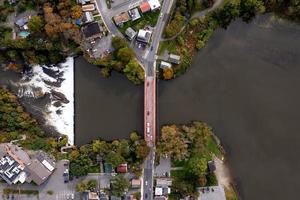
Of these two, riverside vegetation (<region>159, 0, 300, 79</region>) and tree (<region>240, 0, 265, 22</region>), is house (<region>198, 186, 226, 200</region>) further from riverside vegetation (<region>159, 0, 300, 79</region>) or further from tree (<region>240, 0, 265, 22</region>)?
tree (<region>240, 0, 265, 22</region>)

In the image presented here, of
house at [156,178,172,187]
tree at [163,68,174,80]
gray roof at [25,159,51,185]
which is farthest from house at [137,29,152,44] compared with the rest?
gray roof at [25,159,51,185]

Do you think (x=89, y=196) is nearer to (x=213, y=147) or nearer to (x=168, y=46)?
(x=213, y=147)

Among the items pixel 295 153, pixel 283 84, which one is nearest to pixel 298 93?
pixel 283 84

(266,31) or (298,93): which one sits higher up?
(266,31)

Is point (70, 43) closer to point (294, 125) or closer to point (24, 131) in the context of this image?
point (24, 131)

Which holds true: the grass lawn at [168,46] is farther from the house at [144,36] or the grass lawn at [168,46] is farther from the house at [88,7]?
the house at [88,7]

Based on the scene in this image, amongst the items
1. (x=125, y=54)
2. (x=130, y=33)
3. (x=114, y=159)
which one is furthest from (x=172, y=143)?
(x=130, y=33)

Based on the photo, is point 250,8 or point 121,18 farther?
point 121,18

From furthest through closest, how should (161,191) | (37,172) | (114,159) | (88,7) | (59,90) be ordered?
(59,90), (88,7), (161,191), (37,172), (114,159)
